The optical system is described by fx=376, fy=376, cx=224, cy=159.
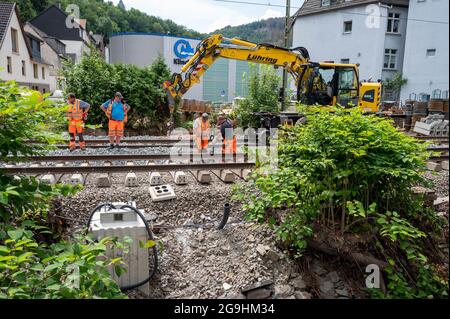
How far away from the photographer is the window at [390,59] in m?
24.8

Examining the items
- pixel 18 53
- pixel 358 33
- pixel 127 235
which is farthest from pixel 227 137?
pixel 18 53

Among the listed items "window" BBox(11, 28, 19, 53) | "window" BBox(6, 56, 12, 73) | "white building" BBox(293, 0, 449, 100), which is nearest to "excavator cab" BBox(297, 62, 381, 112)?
"white building" BBox(293, 0, 449, 100)

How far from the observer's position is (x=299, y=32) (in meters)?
35.3

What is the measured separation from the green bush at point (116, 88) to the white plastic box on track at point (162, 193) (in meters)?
10.5

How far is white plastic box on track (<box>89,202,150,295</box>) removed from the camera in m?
3.97

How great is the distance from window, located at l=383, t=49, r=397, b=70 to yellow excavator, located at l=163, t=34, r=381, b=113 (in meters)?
11.9

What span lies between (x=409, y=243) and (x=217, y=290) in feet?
6.87

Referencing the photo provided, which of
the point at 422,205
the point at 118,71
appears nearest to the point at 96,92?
the point at 118,71

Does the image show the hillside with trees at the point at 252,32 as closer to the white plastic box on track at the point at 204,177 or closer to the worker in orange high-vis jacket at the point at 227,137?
the worker in orange high-vis jacket at the point at 227,137

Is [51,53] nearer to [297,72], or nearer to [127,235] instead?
[297,72]

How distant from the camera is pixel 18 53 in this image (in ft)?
107

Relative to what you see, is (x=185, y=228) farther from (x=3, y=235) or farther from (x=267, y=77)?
(x=267, y=77)

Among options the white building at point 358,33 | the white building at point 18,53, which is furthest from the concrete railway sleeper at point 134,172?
the white building at point 18,53

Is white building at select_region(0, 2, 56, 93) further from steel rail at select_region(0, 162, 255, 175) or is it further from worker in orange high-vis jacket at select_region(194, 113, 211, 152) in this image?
steel rail at select_region(0, 162, 255, 175)
